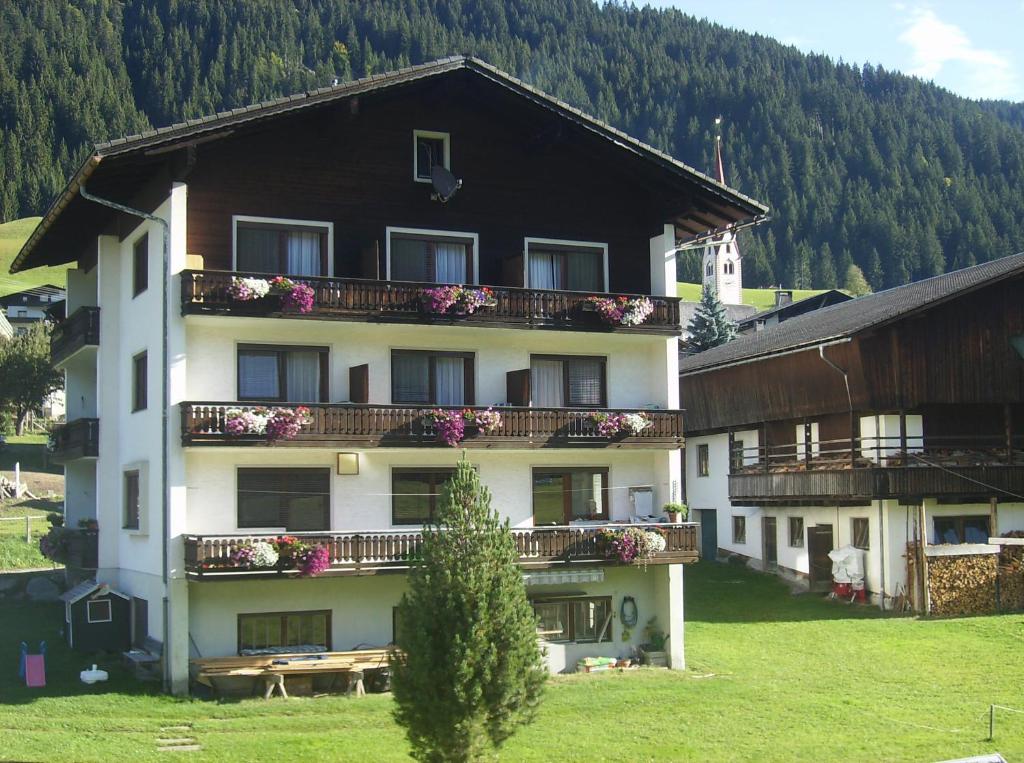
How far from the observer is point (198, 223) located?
32219mm

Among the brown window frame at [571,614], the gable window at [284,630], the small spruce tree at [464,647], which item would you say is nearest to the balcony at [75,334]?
the gable window at [284,630]

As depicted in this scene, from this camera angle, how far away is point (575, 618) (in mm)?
35031

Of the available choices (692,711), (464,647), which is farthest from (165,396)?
(464,647)

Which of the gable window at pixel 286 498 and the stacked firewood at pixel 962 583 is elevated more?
the gable window at pixel 286 498

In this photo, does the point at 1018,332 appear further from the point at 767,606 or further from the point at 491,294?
the point at 491,294

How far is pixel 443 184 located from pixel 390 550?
9546 mm

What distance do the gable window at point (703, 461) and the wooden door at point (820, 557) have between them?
8575 mm

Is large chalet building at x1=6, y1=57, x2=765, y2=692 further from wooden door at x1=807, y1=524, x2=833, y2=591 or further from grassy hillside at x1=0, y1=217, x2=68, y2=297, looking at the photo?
grassy hillside at x1=0, y1=217, x2=68, y2=297

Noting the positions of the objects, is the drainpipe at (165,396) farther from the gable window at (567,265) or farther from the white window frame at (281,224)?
the gable window at (567,265)

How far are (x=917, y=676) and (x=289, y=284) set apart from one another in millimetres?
18350

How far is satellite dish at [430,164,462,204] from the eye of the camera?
34.3m

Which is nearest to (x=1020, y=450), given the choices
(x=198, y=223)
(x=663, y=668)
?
(x=663, y=668)

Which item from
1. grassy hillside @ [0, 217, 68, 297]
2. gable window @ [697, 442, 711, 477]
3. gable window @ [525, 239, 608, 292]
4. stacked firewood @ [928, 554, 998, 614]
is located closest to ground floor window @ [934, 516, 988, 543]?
stacked firewood @ [928, 554, 998, 614]

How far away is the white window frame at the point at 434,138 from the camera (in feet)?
114
